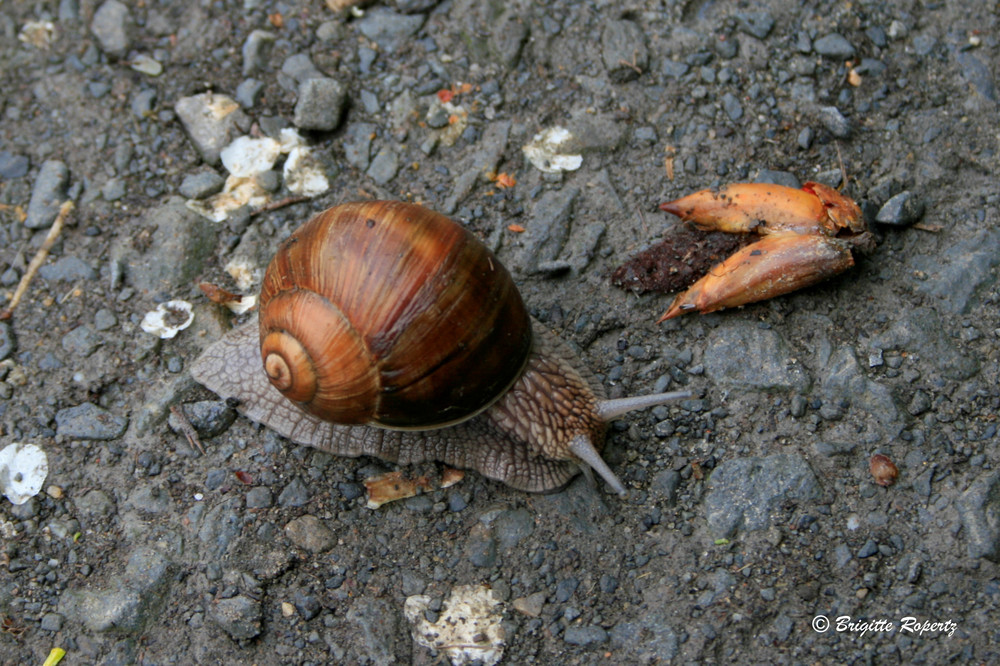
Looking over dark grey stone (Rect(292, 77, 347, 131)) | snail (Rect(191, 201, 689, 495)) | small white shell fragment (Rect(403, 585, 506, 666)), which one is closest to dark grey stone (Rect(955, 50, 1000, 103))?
snail (Rect(191, 201, 689, 495))

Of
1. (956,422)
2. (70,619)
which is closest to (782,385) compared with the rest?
(956,422)

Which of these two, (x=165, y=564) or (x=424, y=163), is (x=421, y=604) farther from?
(x=424, y=163)

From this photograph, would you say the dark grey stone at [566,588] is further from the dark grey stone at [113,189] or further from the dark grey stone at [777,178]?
the dark grey stone at [113,189]

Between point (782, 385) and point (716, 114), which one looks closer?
point (782, 385)

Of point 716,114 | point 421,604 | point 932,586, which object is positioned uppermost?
point 716,114

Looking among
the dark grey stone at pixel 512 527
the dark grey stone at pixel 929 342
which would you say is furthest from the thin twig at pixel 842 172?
the dark grey stone at pixel 512 527

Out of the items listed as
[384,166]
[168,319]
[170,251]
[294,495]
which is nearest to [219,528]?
[294,495]
